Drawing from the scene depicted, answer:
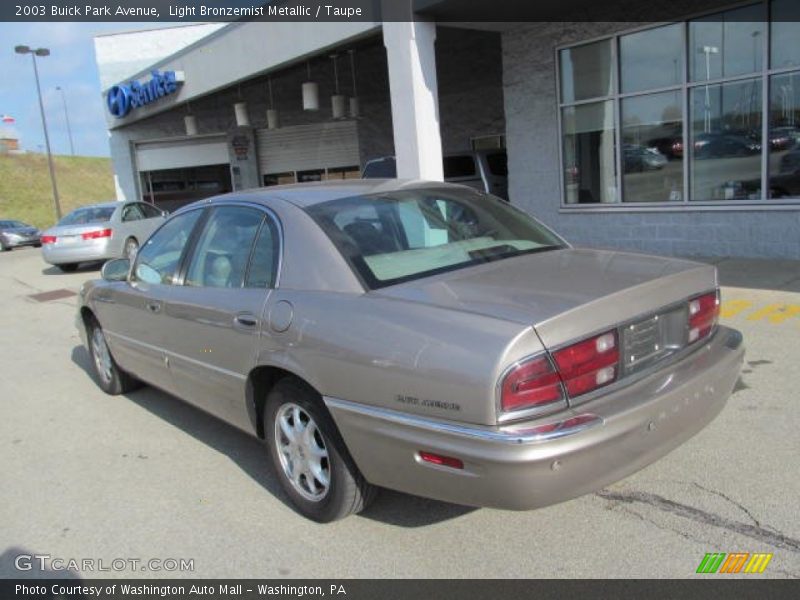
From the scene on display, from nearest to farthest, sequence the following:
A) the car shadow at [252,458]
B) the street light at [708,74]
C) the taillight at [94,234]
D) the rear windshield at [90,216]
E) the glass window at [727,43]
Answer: the car shadow at [252,458], the glass window at [727,43], the street light at [708,74], the taillight at [94,234], the rear windshield at [90,216]

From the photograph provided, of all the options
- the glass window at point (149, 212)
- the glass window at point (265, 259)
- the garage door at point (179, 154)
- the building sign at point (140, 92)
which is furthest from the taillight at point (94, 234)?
the glass window at point (265, 259)

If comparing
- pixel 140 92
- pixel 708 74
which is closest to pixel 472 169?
pixel 708 74

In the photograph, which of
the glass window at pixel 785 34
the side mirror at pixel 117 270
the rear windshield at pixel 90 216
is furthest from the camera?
the rear windshield at pixel 90 216

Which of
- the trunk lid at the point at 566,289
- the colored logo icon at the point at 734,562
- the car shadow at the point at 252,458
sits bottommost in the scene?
the colored logo icon at the point at 734,562

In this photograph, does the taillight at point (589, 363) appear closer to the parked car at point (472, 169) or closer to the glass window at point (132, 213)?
the parked car at point (472, 169)

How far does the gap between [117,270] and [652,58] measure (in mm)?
8138

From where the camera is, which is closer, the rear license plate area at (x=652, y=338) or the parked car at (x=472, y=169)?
the rear license plate area at (x=652, y=338)

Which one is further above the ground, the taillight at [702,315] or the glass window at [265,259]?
the glass window at [265,259]

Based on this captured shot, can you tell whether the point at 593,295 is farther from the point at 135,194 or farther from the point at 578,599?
the point at 135,194

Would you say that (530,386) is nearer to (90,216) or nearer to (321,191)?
(321,191)

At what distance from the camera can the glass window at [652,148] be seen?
9914mm

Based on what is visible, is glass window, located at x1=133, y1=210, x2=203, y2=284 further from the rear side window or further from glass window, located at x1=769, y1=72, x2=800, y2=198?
the rear side window

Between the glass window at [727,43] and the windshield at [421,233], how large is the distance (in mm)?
6565

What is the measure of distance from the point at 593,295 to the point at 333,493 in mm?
1496
